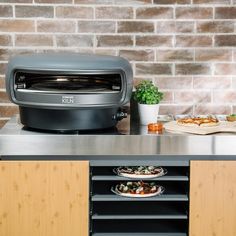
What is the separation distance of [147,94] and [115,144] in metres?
0.40

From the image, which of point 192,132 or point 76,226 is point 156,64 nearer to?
point 192,132

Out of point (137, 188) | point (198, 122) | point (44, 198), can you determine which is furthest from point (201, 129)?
point (44, 198)

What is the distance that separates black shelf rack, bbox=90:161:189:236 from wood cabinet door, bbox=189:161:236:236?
51 mm

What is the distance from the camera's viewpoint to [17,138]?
2809mm

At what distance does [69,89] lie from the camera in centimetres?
286

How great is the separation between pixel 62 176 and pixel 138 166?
15.6 inches

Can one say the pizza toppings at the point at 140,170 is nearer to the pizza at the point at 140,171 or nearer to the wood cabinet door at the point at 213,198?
the pizza at the point at 140,171

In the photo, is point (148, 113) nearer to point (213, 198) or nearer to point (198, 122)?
point (198, 122)

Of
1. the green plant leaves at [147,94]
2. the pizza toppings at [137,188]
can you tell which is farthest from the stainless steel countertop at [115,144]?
the green plant leaves at [147,94]

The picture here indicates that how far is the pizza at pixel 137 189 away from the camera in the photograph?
286 centimetres

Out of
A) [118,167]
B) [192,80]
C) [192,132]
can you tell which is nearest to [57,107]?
[118,167]

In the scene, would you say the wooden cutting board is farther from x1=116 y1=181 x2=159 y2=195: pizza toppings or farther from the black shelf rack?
x1=116 y1=181 x2=159 y2=195: pizza toppings

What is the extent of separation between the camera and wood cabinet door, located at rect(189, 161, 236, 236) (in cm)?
283

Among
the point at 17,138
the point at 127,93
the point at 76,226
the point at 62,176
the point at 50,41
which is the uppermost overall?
the point at 50,41
